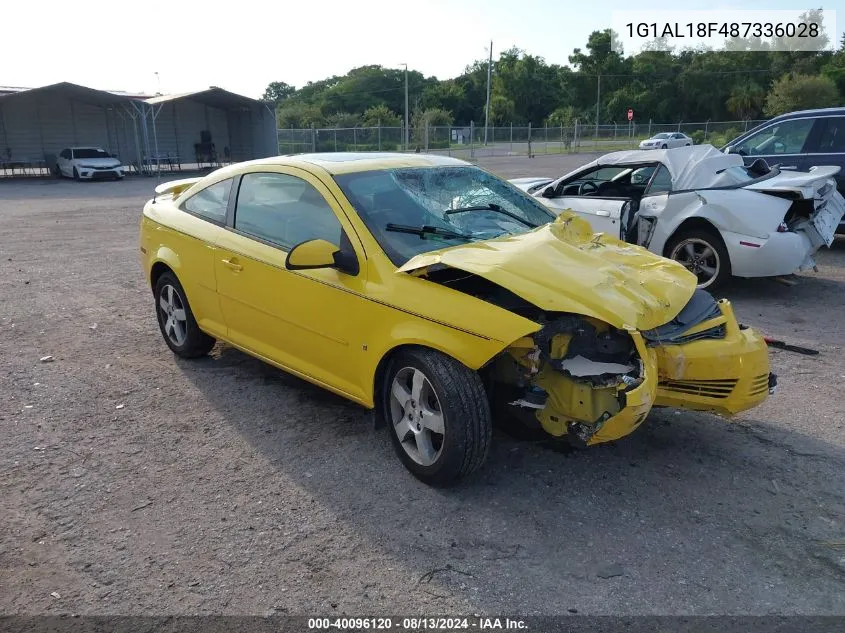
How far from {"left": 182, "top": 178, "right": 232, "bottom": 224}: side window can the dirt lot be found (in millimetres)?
1193

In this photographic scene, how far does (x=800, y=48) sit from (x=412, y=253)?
73737mm

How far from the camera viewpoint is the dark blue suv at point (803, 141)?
9312mm

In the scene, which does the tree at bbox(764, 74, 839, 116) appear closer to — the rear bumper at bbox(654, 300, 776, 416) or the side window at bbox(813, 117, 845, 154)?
the side window at bbox(813, 117, 845, 154)

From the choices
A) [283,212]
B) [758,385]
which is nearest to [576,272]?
[758,385]

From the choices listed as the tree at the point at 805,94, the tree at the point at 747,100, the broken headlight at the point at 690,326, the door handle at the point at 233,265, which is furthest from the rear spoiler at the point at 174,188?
the tree at the point at 747,100

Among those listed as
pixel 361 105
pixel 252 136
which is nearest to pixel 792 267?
pixel 252 136

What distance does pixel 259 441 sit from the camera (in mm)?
4082

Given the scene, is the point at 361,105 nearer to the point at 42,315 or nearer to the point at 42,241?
the point at 42,241

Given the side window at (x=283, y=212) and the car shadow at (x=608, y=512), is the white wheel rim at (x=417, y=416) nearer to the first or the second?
the car shadow at (x=608, y=512)

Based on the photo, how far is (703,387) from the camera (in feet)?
11.1

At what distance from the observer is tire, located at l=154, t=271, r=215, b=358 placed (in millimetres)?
5191

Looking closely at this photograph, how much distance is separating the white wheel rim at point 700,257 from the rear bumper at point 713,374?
3.90 meters

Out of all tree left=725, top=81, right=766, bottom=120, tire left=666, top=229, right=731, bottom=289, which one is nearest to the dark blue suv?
tire left=666, top=229, right=731, bottom=289

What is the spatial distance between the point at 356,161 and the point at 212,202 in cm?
123
